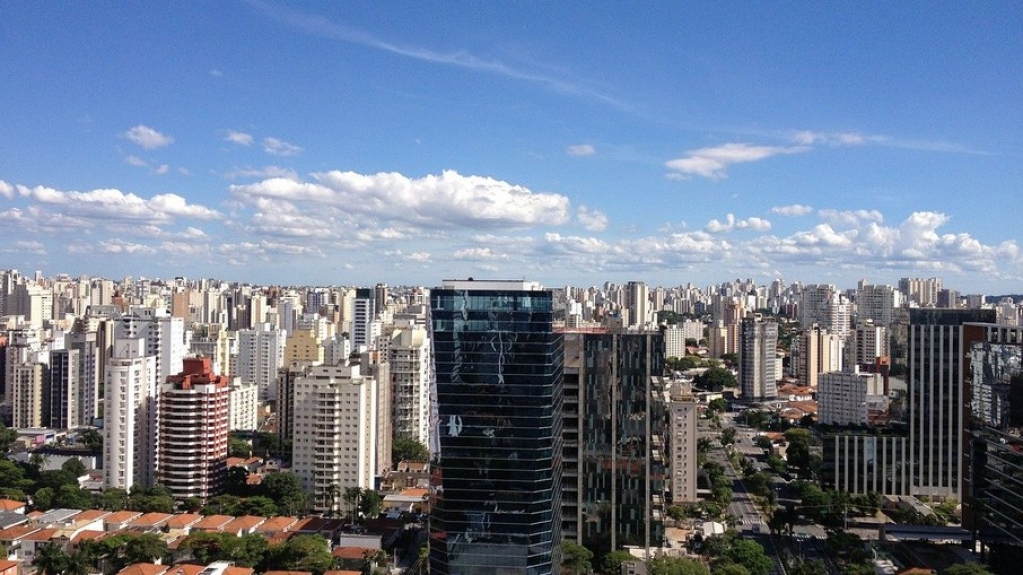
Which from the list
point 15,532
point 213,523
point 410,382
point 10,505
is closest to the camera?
point 15,532

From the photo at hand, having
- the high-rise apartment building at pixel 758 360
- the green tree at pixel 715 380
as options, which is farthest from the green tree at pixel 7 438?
the green tree at pixel 715 380

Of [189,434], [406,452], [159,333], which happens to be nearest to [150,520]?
[189,434]

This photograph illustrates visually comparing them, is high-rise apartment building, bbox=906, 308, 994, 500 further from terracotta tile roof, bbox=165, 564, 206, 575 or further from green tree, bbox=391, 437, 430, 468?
terracotta tile roof, bbox=165, 564, 206, 575

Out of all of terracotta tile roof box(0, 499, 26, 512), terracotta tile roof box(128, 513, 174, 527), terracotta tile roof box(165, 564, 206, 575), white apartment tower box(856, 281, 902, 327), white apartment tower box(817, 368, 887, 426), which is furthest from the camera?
white apartment tower box(856, 281, 902, 327)

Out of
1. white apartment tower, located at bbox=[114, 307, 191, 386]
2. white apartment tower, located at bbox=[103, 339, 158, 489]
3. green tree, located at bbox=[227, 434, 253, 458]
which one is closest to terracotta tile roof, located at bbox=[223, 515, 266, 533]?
white apartment tower, located at bbox=[103, 339, 158, 489]

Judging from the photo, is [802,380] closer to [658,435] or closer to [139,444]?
[658,435]

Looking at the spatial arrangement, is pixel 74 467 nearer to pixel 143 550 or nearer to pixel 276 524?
pixel 276 524
